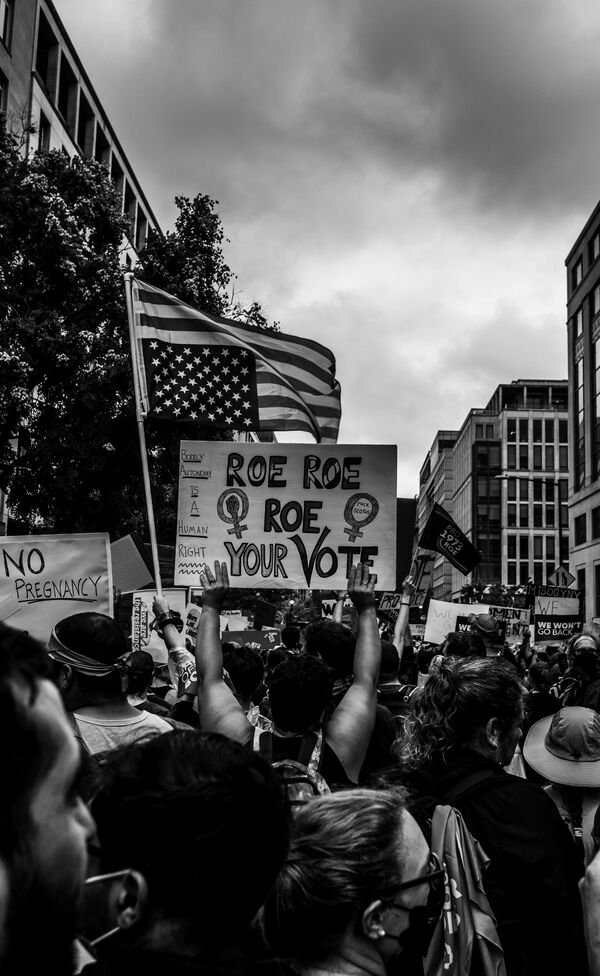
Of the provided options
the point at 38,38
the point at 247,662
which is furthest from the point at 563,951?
the point at 38,38

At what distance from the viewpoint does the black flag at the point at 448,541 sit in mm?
10758

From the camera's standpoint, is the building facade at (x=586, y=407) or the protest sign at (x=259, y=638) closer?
the protest sign at (x=259, y=638)

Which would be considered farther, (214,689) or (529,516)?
(529,516)

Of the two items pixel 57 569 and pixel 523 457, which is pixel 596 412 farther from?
pixel 523 457

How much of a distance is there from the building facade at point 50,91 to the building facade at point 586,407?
28.1 m

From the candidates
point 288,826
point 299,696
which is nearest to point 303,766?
point 299,696

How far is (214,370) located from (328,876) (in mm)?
5840

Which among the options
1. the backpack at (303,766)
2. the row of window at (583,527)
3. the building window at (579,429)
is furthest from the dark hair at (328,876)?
the building window at (579,429)

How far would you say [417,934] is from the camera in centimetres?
208

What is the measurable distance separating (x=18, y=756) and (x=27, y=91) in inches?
1320

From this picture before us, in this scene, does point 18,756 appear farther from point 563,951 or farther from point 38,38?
point 38,38

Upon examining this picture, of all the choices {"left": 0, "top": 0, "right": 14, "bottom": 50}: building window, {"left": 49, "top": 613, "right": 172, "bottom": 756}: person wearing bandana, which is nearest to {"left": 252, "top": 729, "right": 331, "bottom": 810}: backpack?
{"left": 49, "top": 613, "right": 172, "bottom": 756}: person wearing bandana

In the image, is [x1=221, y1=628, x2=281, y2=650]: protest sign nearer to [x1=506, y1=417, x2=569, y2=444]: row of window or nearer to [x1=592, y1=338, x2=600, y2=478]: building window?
[x1=592, y1=338, x2=600, y2=478]: building window

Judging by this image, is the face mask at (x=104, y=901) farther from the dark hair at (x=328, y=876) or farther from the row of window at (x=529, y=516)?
Result: the row of window at (x=529, y=516)
